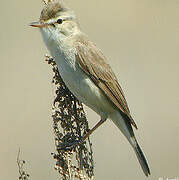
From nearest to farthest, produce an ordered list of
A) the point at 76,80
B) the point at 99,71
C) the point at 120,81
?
1. the point at 76,80
2. the point at 99,71
3. the point at 120,81

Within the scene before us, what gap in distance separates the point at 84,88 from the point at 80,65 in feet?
0.83

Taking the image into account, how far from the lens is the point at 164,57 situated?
12.0m

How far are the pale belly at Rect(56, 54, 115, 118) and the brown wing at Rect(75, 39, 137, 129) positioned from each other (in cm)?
6

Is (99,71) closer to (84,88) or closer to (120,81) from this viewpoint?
(84,88)

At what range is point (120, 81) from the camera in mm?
10484

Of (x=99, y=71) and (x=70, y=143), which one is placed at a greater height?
(x=99, y=71)

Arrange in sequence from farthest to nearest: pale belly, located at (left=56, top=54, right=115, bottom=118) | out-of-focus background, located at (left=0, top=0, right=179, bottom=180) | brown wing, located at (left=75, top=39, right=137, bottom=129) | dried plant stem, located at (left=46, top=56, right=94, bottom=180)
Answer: out-of-focus background, located at (left=0, top=0, right=179, bottom=180), brown wing, located at (left=75, top=39, right=137, bottom=129), pale belly, located at (left=56, top=54, right=115, bottom=118), dried plant stem, located at (left=46, top=56, right=94, bottom=180)

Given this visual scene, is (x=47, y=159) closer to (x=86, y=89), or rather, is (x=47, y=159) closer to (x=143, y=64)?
(x=86, y=89)

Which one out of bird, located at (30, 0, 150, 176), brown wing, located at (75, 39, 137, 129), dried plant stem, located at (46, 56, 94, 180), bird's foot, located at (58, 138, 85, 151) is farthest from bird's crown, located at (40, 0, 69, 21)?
bird's foot, located at (58, 138, 85, 151)

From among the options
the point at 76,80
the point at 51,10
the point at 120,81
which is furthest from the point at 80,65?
the point at 120,81

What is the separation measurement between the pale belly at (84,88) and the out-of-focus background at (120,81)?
218 centimetres

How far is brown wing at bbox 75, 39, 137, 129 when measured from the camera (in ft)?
20.2

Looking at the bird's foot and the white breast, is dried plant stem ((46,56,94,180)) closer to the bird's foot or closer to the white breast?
the bird's foot

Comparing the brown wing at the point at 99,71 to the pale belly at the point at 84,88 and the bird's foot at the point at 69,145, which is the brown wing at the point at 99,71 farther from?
the bird's foot at the point at 69,145
